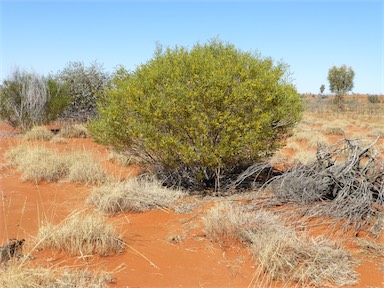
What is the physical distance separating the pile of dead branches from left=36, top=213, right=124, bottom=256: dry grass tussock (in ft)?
9.11

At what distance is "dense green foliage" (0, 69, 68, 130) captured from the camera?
51.8ft

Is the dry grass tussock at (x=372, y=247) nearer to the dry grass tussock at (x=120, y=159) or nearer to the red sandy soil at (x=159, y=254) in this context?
the red sandy soil at (x=159, y=254)

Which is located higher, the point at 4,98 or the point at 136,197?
the point at 4,98

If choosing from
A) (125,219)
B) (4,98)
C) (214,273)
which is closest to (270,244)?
(214,273)

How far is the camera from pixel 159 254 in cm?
448

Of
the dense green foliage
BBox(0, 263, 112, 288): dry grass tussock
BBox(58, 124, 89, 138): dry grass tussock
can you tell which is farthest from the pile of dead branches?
the dense green foliage

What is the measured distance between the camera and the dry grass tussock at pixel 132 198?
599 centimetres

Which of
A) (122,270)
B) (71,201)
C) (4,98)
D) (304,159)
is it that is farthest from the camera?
(4,98)

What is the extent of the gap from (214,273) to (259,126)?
2.83 metres

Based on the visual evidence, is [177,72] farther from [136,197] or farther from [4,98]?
[4,98]

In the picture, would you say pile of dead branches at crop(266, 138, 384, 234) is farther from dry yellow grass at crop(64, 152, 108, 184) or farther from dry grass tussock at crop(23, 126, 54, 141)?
dry grass tussock at crop(23, 126, 54, 141)

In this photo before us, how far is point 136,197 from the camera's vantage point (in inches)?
243

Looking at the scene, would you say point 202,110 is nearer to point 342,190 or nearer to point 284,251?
point 342,190

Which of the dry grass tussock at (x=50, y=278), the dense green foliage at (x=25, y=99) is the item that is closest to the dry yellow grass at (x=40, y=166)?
the dry grass tussock at (x=50, y=278)
